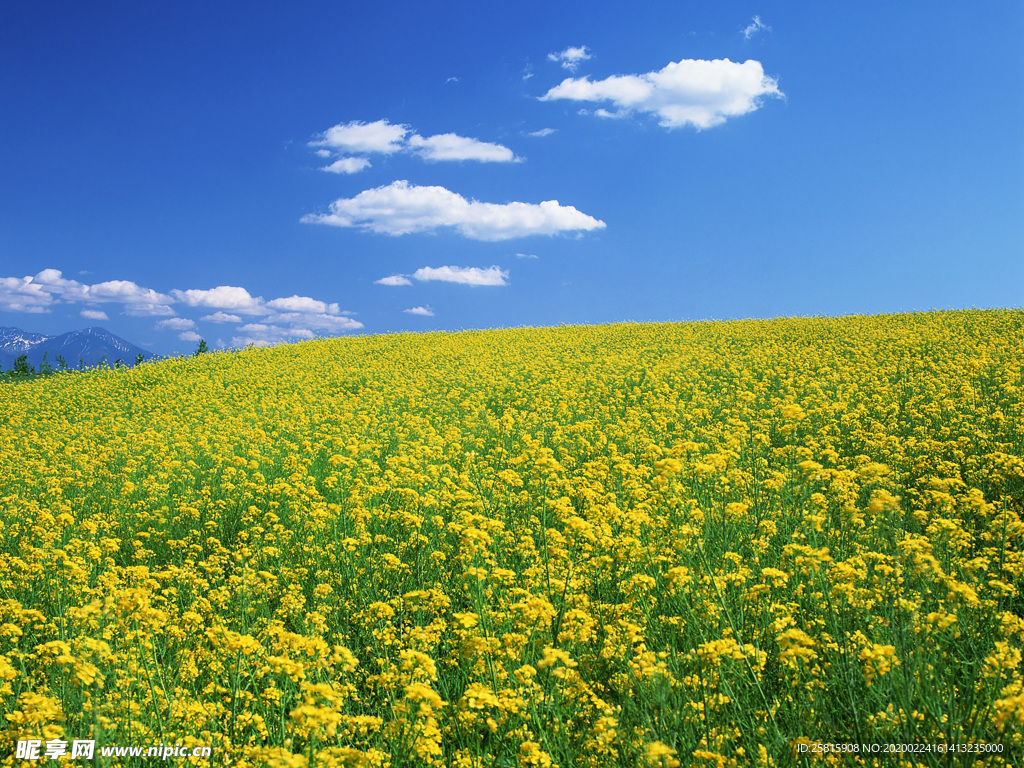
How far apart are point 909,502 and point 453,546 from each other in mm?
4901

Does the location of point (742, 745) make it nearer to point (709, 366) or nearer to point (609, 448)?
point (609, 448)

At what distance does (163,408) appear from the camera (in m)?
15.7

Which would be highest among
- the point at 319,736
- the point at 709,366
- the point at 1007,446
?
the point at 709,366

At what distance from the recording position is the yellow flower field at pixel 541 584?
9.71 feet

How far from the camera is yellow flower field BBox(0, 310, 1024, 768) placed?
2961 millimetres

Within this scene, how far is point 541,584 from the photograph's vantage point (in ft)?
14.3

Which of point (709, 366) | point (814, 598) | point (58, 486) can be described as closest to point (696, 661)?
point (814, 598)

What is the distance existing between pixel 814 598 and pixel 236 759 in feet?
12.4

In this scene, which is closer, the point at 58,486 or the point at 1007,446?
the point at 1007,446

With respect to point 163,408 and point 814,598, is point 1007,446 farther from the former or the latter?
point 163,408

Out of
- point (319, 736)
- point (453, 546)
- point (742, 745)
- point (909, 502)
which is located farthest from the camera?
point (909, 502)

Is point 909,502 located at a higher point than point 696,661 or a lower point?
higher

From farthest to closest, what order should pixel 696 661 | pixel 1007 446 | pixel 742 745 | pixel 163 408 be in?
pixel 163 408
pixel 1007 446
pixel 696 661
pixel 742 745

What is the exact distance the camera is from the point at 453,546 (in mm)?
5742
